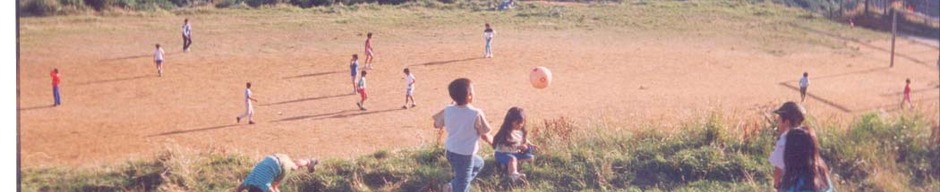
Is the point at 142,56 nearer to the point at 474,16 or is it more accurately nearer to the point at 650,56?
the point at 474,16

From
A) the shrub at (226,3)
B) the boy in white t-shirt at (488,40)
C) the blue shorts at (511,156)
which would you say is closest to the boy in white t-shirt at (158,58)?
the shrub at (226,3)

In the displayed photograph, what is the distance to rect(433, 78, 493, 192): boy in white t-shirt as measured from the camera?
5414 mm

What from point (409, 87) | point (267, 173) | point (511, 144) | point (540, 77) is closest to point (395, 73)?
point (409, 87)

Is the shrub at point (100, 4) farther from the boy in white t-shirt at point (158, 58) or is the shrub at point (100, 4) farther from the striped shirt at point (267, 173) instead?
the striped shirt at point (267, 173)

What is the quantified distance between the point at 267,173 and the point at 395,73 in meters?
2.07

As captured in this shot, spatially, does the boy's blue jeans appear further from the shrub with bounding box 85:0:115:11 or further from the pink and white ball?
the shrub with bounding box 85:0:115:11

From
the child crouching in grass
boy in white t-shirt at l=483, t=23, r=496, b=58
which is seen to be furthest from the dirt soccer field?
the child crouching in grass

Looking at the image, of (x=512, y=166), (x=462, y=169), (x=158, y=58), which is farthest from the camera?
(x=158, y=58)

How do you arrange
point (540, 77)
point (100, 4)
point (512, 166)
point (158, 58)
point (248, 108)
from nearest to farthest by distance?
1. point (512, 166)
2. point (100, 4)
3. point (158, 58)
4. point (540, 77)
5. point (248, 108)

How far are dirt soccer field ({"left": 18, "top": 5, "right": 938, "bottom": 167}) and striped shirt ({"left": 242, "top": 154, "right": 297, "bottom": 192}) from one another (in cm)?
143

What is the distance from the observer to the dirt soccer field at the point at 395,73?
22.1ft

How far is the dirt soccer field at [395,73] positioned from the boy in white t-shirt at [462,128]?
5.78 ft

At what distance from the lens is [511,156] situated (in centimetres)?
621

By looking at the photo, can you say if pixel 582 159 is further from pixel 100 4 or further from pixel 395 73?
pixel 100 4
